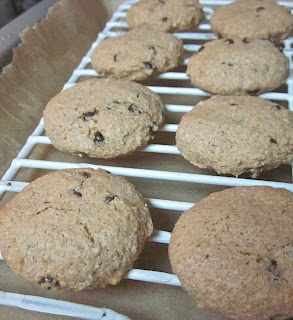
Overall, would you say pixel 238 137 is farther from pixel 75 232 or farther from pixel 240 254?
pixel 75 232

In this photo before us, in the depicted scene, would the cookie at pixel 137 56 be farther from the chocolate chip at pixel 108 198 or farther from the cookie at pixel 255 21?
the chocolate chip at pixel 108 198

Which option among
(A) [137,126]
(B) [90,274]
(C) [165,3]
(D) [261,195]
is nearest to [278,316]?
(D) [261,195]

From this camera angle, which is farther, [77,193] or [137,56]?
[137,56]

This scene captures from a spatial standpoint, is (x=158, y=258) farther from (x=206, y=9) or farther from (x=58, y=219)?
(x=206, y=9)

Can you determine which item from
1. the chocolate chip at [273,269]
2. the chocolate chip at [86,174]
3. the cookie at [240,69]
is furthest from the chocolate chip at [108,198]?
the cookie at [240,69]

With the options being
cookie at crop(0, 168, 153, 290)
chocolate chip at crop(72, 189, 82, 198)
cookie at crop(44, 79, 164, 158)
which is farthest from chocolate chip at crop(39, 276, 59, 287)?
cookie at crop(44, 79, 164, 158)

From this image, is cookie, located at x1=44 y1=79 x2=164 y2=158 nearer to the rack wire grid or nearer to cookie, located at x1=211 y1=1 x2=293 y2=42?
the rack wire grid

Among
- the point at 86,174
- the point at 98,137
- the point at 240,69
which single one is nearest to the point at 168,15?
the point at 240,69
